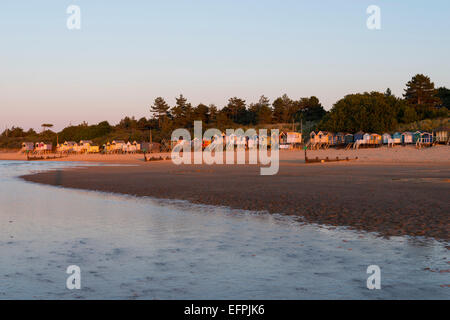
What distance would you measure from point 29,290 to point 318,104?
147m

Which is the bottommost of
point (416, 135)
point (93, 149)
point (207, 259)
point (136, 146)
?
point (207, 259)

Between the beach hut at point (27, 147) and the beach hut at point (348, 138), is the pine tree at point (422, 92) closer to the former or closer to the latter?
the beach hut at point (348, 138)

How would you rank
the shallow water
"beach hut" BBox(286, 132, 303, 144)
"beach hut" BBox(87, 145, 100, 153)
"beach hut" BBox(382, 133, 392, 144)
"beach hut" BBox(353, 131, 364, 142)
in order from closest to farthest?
1. the shallow water
2. "beach hut" BBox(382, 133, 392, 144)
3. "beach hut" BBox(353, 131, 364, 142)
4. "beach hut" BBox(286, 132, 303, 144)
5. "beach hut" BBox(87, 145, 100, 153)

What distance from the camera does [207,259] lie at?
9016 mm

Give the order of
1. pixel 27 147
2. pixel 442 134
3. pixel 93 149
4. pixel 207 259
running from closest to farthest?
pixel 207 259
pixel 442 134
pixel 93 149
pixel 27 147

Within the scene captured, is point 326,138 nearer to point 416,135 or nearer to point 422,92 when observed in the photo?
point 416,135

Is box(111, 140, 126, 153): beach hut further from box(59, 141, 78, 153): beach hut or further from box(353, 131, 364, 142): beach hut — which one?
box(353, 131, 364, 142): beach hut

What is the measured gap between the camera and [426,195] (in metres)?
19.3

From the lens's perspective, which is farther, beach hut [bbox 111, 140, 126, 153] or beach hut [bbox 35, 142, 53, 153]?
beach hut [bbox 35, 142, 53, 153]

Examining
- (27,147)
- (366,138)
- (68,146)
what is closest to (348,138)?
(366,138)

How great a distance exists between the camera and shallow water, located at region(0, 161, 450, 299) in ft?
22.6

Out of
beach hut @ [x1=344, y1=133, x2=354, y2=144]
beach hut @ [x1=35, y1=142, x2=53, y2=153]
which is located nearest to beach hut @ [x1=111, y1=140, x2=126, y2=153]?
beach hut @ [x1=35, y1=142, x2=53, y2=153]

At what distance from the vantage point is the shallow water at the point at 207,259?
6895mm
